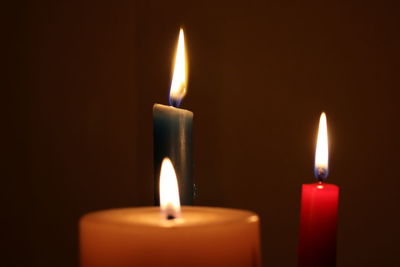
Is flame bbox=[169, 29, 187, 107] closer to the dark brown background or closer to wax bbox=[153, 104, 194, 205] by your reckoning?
wax bbox=[153, 104, 194, 205]

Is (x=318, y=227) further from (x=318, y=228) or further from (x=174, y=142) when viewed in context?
(x=174, y=142)

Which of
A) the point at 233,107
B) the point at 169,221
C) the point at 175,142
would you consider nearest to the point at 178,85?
the point at 175,142

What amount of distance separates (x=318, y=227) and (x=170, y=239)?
193 mm

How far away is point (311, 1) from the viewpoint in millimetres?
988

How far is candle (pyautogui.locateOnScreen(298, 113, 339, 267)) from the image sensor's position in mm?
444

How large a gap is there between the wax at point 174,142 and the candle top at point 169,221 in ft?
0.20

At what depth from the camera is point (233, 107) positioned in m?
1.00

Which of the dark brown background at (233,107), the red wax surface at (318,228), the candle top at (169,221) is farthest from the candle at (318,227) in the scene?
the dark brown background at (233,107)

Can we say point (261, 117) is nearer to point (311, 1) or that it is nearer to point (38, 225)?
point (311, 1)

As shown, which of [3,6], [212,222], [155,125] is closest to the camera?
[212,222]

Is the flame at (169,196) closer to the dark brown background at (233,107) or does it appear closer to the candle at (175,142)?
the candle at (175,142)

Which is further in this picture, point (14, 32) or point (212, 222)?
point (14, 32)

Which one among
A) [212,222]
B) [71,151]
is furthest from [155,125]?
[71,151]

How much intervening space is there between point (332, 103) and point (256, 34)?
18 centimetres
